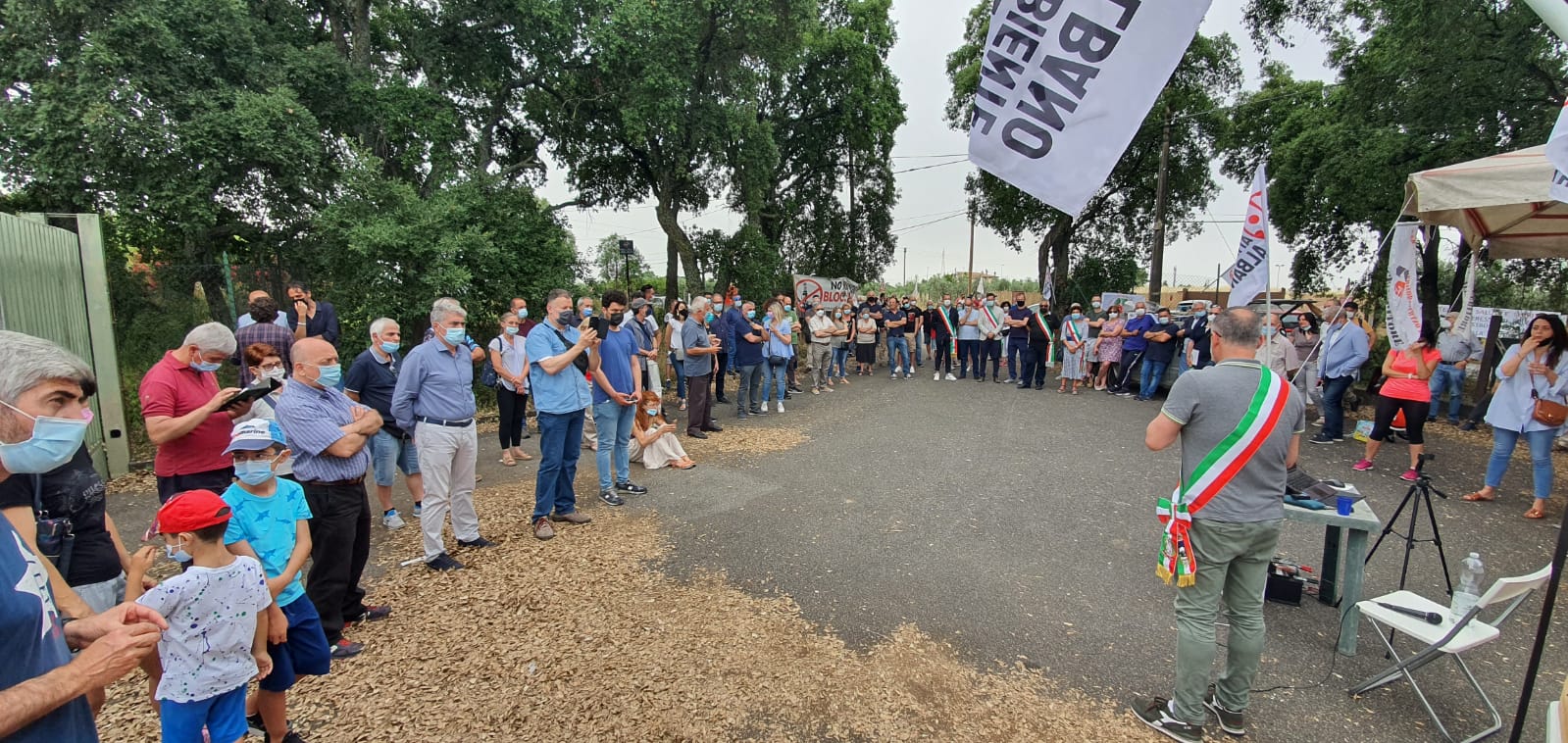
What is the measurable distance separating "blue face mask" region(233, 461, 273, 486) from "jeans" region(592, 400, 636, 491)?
3077 mm

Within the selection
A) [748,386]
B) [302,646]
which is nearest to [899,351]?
[748,386]

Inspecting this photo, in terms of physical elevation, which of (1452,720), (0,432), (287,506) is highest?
(0,432)

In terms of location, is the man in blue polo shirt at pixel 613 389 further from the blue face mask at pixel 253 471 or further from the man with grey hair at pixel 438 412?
the blue face mask at pixel 253 471

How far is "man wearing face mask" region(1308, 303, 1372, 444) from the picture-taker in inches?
323

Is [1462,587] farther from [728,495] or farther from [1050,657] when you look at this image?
[728,495]

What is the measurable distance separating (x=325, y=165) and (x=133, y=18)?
2897 mm

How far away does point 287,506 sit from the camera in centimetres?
266

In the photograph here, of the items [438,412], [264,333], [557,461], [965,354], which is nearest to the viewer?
[438,412]

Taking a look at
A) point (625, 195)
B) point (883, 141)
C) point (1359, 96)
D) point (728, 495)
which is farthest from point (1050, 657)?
point (883, 141)

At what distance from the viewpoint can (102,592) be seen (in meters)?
2.46

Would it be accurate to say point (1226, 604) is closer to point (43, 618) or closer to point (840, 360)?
point (43, 618)

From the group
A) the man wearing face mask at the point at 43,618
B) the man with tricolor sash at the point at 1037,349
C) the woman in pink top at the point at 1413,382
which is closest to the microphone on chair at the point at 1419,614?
the woman in pink top at the point at 1413,382

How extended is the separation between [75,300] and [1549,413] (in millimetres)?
13459

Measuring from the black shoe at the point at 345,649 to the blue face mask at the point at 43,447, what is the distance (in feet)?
7.15
